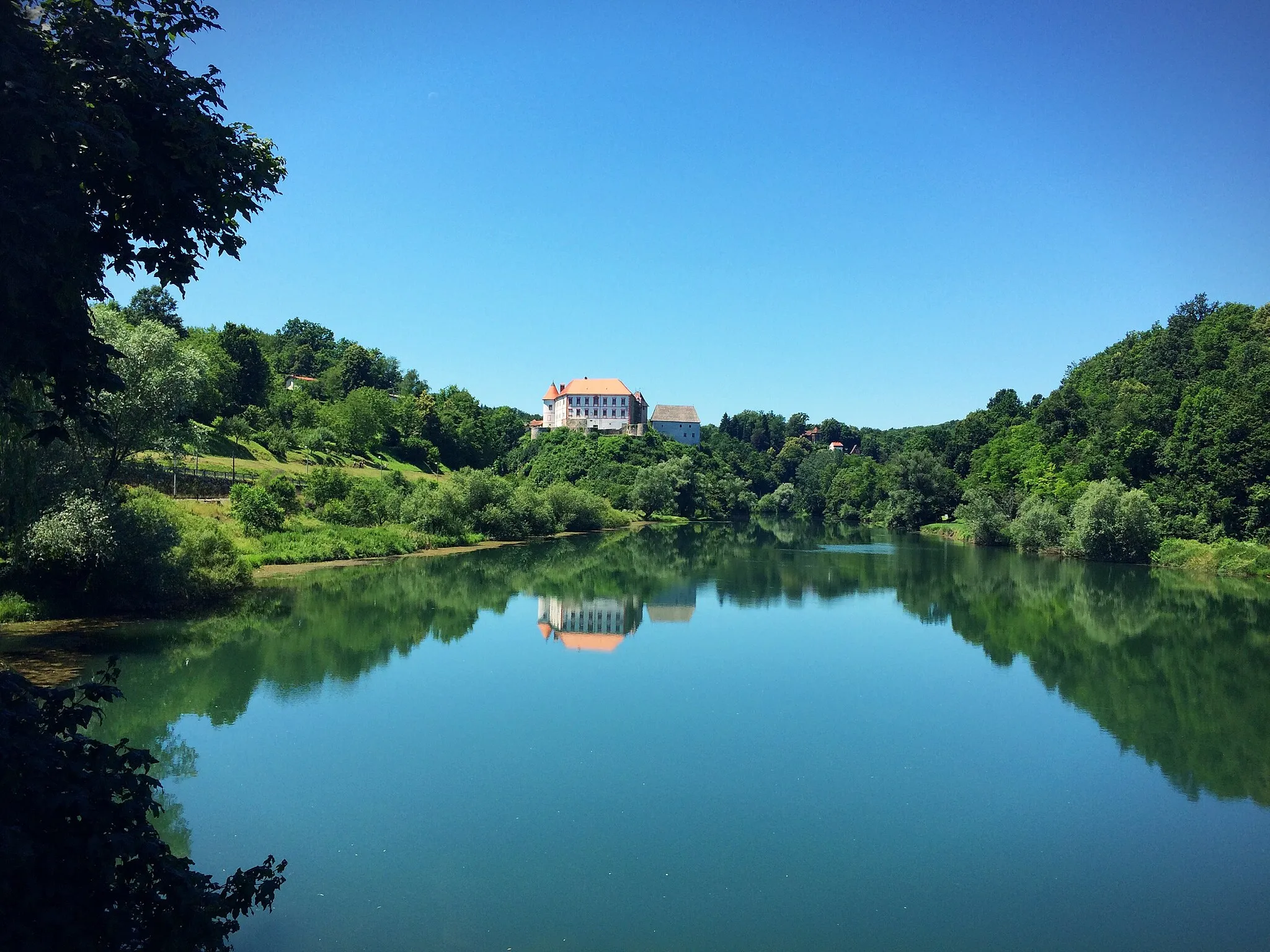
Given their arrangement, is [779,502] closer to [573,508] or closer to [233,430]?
[573,508]

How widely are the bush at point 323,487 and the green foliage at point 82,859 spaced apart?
39640 millimetres

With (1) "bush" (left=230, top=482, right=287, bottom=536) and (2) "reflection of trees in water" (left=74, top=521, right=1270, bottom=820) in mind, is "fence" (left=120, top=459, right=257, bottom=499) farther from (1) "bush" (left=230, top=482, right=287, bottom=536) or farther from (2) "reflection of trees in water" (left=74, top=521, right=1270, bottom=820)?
(2) "reflection of trees in water" (left=74, top=521, right=1270, bottom=820)

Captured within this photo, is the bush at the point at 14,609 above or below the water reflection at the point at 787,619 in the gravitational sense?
above

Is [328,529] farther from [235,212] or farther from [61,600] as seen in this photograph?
[235,212]

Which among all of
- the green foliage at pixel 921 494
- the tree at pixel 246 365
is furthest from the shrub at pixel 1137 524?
the tree at pixel 246 365

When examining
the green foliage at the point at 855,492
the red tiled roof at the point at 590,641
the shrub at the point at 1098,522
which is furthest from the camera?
the green foliage at the point at 855,492

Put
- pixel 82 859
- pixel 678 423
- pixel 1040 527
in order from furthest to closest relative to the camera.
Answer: pixel 678 423 < pixel 1040 527 < pixel 82 859

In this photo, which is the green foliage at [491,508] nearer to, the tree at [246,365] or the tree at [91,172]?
the tree at [246,365]

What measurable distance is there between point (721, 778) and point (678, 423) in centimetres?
11093

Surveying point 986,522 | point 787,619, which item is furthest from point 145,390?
point 986,522

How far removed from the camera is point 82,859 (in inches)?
216

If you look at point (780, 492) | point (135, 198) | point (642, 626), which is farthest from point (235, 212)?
point (780, 492)

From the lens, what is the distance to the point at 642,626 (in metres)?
28.4

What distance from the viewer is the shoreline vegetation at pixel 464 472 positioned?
22.8 m
